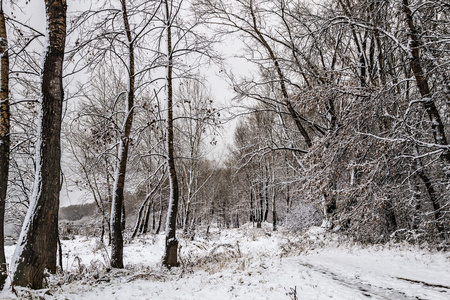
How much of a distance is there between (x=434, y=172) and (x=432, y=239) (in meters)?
1.78

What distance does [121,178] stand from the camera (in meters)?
7.08

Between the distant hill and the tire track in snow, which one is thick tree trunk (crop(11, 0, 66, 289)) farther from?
the distant hill

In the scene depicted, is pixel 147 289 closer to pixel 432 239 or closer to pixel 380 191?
pixel 380 191

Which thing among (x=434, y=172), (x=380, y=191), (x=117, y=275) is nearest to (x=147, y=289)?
(x=117, y=275)

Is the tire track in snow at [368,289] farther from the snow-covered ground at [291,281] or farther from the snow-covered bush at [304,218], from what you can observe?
the snow-covered bush at [304,218]

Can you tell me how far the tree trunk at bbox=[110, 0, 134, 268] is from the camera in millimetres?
6688

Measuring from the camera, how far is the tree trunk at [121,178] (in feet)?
21.9

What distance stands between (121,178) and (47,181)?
299 cm

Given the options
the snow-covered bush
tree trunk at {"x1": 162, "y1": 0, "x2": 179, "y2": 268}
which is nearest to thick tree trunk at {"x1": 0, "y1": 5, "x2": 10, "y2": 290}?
tree trunk at {"x1": 162, "y1": 0, "x2": 179, "y2": 268}

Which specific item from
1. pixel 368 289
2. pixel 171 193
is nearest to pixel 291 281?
pixel 368 289

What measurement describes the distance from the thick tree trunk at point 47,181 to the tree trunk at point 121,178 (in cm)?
231

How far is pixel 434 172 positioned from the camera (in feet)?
22.0

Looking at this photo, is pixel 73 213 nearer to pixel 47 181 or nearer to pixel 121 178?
pixel 121 178

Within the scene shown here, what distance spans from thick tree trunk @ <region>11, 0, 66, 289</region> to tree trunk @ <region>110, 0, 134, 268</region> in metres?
2.31
